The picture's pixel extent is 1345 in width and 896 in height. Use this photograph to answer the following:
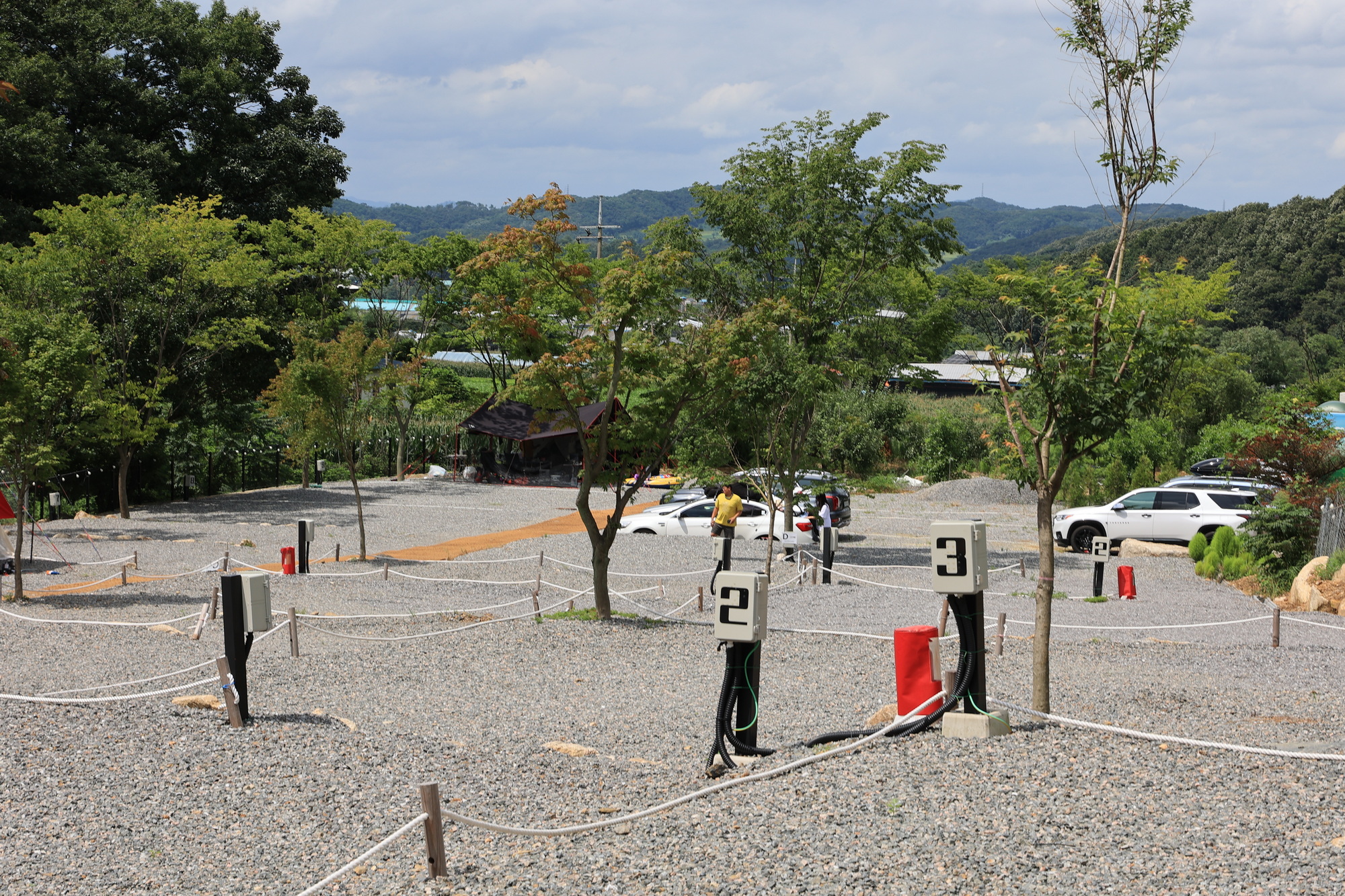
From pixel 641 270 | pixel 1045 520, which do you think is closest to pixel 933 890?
pixel 1045 520

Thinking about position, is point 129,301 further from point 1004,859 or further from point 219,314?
point 1004,859

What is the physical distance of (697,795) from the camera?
17.6 feet

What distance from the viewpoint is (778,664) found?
10203mm

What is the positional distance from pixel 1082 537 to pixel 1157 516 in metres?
1.51

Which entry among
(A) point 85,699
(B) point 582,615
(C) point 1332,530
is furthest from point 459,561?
(C) point 1332,530

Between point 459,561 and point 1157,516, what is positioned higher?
point 1157,516

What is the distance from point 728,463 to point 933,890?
16.8m

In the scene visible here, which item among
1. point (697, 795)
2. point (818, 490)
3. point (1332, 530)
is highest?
point (818, 490)

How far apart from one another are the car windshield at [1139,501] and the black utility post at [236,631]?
18730 mm

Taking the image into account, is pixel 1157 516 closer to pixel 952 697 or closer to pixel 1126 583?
pixel 1126 583

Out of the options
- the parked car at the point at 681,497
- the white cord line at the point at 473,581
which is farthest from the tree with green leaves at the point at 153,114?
the white cord line at the point at 473,581

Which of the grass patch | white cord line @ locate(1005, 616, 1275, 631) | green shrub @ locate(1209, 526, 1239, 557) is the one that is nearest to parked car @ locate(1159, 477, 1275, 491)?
green shrub @ locate(1209, 526, 1239, 557)

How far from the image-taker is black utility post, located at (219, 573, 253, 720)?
7312mm

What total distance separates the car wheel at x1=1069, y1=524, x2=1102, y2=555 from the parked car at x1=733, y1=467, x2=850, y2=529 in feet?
15.3
